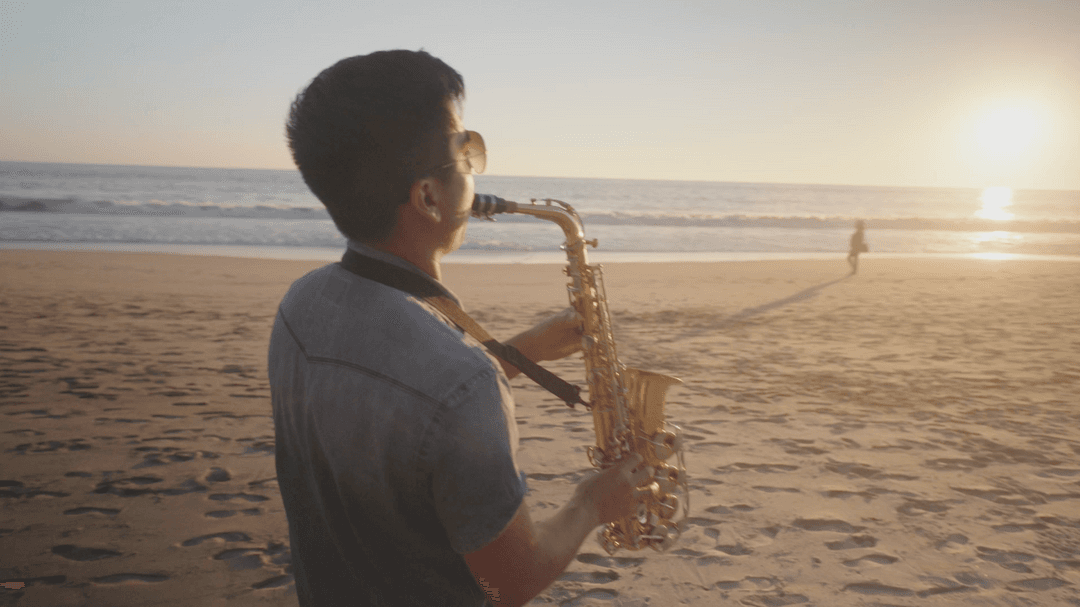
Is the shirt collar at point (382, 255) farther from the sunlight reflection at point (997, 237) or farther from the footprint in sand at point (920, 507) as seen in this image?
the sunlight reflection at point (997, 237)

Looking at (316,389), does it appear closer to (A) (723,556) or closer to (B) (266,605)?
(B) (266,605)

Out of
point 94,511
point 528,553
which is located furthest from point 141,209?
point 528,553

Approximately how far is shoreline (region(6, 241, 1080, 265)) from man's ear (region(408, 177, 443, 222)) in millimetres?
17208

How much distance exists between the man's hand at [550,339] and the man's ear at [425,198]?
76 cm

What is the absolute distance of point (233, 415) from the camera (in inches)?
236

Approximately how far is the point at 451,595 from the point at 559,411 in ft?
17.0

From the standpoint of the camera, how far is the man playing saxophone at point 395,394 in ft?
3.56

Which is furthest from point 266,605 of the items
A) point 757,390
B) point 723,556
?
point 757,390

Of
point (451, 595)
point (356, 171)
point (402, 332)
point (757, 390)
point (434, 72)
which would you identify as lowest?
point (757, 390)

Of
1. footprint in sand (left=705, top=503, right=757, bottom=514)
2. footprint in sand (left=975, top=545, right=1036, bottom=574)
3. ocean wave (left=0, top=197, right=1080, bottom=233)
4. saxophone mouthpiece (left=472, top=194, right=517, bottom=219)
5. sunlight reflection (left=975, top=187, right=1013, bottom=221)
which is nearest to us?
saxophone mouthpiece (left=472, top=194, right=517, bottom=219)

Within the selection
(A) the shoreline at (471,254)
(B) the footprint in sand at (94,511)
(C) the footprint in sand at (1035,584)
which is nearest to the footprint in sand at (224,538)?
(B) the footprint in sand at (94,511)

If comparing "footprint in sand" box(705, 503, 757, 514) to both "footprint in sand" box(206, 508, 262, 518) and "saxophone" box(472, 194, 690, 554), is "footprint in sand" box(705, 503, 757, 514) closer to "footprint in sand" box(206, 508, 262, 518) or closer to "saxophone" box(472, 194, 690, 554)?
"saxophone" box(472, 194, 690, 554)

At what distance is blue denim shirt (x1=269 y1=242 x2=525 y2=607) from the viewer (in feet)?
3.52

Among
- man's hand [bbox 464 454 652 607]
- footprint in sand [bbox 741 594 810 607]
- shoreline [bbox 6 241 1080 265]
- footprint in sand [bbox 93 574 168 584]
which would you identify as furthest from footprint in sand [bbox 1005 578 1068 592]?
shoreline [bbox 6 241 1080 265]
